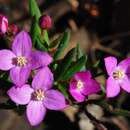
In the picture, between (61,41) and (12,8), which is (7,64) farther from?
(12,8)

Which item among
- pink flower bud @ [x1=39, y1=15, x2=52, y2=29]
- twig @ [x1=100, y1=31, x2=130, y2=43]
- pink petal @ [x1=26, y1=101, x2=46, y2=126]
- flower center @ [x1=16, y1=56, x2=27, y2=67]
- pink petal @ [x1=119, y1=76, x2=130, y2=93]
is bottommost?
twig @ [x1=100, y1=31, x2=130, y2=43]

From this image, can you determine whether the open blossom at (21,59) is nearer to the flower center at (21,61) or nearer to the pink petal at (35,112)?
the flower center at (21,61)

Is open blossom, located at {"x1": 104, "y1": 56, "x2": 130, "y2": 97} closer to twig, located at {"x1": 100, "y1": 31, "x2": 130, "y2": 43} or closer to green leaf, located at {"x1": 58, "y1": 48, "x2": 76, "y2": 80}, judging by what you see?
green leaf, located at {"x1": 58, "y1": 48, "x2": 76, "y2": 80}

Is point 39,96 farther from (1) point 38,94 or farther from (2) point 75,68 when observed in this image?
(2) point 75,68

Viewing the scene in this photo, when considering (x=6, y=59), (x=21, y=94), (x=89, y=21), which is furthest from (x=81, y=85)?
(x=89, y=21)

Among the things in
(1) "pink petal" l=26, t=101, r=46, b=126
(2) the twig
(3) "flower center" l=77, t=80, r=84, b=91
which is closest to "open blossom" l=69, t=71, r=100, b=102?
(3) "flower center" l=77, t=80, r=84, b=91
